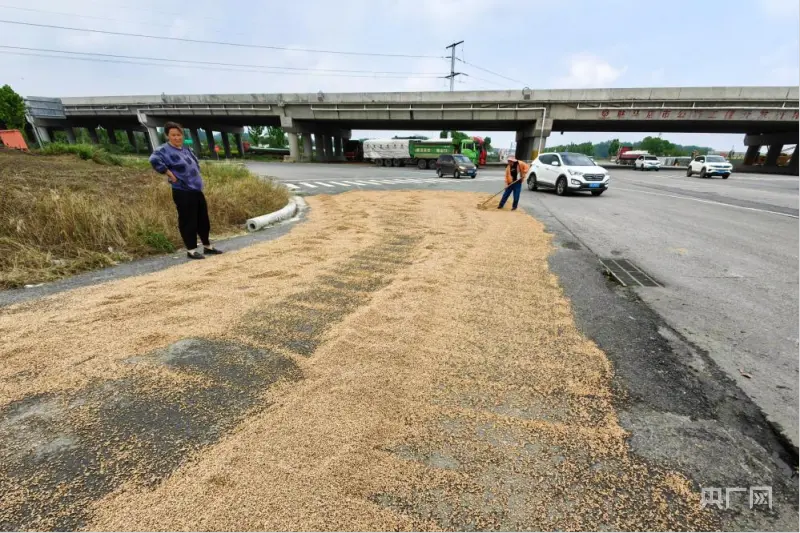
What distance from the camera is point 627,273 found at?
4277 mm

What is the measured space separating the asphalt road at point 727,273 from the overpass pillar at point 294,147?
34141mm

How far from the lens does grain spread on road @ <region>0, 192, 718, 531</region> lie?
140 centimetres

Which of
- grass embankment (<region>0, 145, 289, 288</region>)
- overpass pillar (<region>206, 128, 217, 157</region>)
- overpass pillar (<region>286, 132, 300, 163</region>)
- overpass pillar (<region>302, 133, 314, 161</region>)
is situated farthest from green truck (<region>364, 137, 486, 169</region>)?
overpass pillar (<region>206, 128, 217, 157</region>)

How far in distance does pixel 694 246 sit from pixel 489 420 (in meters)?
5.60

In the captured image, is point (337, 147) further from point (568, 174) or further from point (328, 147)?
point (568, 174)

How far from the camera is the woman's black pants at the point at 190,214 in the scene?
15.6 feet

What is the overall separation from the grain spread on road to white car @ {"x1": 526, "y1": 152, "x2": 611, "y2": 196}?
1015 cm

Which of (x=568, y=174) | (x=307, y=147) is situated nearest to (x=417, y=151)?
(x=307, y=147)

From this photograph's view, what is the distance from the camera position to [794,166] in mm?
33344

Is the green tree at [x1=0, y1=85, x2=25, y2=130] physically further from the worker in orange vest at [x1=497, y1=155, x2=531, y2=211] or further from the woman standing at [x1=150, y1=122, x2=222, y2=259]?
the worker in orange vest at [x1=497, y1=155, x2=531, y2=211]

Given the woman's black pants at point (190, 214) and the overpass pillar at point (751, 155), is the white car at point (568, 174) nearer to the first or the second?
the woman's black pants at point (190, 214)

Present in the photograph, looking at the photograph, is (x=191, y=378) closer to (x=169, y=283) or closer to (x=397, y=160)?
(x=169, y=283)

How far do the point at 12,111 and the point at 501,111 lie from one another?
33547 mm

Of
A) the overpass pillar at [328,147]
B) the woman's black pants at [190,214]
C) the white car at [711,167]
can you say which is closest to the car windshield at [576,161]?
the woman's black pants at [190,214]
